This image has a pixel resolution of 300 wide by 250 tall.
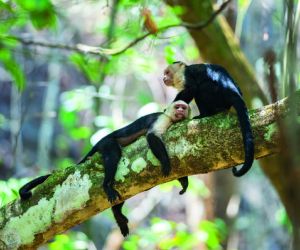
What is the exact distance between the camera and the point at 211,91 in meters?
3.17

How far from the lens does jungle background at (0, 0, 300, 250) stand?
201 centimetres

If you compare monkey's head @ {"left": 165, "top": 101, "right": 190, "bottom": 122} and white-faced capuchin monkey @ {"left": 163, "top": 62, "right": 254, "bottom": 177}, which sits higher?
white-faced capuchin monkey @ {"left": 163, "top": 62, "right": 254, "bottom": 177}

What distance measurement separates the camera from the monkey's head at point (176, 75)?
3.52 metres

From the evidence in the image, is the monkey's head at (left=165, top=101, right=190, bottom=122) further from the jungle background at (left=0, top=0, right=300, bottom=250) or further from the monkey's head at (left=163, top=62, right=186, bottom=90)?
the jungle background at (left=0, top=0, right=300, bottom=250)

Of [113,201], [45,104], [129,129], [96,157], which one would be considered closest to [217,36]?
[129,129]

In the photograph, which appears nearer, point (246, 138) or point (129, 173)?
point (246, 138)

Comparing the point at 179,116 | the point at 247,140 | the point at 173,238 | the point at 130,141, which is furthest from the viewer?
the point at 173,238

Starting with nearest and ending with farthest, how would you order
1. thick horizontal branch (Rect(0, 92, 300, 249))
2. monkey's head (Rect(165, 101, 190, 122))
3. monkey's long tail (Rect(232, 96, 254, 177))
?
monkey's long tail (Rect(232, 96, 254, 177))
thick horizontal branch (Rect(0, 92, 300, 249))
monkey's head (Rect(165, 101, 190, 122))

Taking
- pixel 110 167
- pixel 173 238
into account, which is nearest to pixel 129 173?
pixel 110 167

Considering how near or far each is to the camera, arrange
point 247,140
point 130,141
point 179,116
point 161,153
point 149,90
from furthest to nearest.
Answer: point 149,90, point 130,141, point 179,116, point 161,153, point 247,140

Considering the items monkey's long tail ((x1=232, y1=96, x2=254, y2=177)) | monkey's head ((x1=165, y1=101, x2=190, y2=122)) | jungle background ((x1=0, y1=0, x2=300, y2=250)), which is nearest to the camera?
jungle background ((x1=0, y1=0, x2=300, y2=250))

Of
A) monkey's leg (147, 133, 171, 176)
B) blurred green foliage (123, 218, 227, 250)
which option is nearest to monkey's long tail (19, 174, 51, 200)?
monkey's leg (147, 133, 171, 176)

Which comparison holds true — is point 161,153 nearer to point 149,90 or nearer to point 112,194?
point 112,194

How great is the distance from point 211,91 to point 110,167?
0.84 meters
